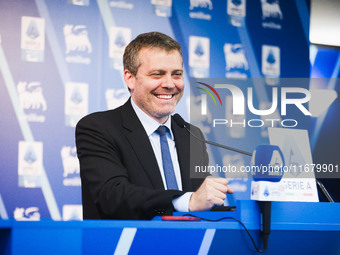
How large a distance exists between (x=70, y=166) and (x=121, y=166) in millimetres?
1513

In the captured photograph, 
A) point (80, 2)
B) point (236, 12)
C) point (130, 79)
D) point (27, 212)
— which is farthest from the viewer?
point (236, 12)

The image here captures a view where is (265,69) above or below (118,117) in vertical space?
above

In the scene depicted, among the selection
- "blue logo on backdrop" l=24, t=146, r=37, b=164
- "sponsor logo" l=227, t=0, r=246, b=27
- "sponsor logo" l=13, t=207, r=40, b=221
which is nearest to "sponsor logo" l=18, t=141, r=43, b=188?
"blue logo on backdrop" l=24, t=146, r=37, b=164

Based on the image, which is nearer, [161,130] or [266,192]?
[266,192]

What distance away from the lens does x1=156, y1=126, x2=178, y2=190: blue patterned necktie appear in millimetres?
2016

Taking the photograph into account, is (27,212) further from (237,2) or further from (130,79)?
(237,2)

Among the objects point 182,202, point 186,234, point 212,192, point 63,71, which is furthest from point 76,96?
point 186,234

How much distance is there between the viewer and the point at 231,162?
3.80 m

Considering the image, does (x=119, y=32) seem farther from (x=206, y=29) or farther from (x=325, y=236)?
(x=325, y=236)

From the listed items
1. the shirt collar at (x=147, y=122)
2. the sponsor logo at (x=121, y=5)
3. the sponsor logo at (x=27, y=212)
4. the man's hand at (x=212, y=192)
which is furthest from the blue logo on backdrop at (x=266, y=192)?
the sponsor logo at (x=121, y=5)

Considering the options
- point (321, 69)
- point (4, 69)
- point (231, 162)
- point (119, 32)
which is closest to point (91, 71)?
point (119, 32)

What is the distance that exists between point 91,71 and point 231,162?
1311 mm

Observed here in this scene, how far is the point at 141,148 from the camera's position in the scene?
200 centimetres

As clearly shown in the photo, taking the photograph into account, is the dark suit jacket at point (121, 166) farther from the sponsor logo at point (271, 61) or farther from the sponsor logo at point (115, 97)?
the sponsor logo at point (271, 61)
